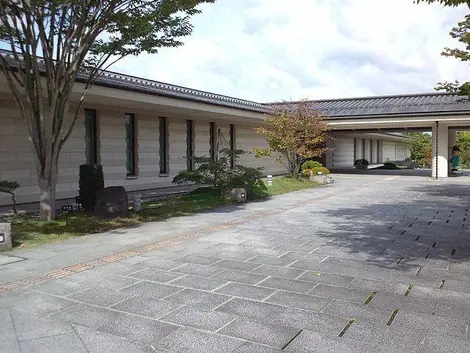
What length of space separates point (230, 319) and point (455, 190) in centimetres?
1498

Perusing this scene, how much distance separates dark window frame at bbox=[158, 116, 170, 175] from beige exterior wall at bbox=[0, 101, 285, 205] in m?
0.25

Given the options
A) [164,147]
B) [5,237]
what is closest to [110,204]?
[5,237]

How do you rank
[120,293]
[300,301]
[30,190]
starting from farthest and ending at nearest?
[30,190] → [120,293] → [300,301]

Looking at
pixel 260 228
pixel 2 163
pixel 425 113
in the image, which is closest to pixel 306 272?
pixel 260 228

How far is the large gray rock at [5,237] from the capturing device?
6.79 metres

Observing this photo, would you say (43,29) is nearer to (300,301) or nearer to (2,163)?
(2,163)

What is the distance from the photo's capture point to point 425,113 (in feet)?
69.7

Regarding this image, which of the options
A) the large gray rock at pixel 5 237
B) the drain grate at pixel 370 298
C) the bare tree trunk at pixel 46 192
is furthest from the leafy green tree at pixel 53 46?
the drain grate at pixel 370 298

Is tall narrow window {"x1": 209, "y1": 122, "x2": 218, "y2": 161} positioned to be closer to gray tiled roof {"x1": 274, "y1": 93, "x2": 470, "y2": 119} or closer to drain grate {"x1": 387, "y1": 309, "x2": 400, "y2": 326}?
gray tiled roof {"x1": 274, "y1": 93, "x2": 470, "y2": 119}

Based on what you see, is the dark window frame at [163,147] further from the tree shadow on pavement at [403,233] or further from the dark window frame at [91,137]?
the tree shadow on pavement at [403,233]

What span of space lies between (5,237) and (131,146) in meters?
10.1

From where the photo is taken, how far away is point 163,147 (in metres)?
18.3

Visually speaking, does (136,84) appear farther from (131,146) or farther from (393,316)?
(393,316)

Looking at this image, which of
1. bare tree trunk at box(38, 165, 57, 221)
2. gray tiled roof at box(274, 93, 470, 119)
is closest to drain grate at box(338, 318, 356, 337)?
bare tree trunk at box(38, 165, 57, 221)
